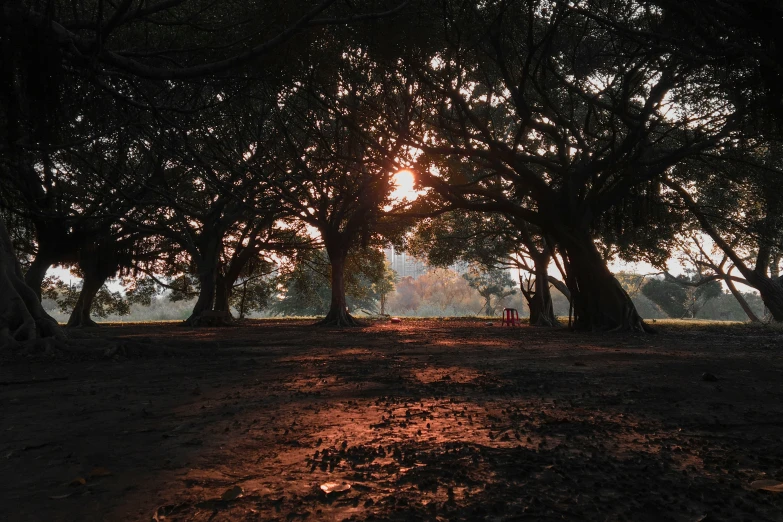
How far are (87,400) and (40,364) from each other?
4334 millimetres

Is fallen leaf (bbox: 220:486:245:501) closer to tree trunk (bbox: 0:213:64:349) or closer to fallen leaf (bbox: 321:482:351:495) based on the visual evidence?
fallen leaf (bbox: 321:482:351:495)

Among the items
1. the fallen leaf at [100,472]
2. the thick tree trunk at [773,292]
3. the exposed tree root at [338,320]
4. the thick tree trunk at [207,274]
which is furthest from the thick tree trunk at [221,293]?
the fallen leaf at [100,472]

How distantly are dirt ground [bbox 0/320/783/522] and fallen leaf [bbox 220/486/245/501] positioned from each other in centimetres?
1

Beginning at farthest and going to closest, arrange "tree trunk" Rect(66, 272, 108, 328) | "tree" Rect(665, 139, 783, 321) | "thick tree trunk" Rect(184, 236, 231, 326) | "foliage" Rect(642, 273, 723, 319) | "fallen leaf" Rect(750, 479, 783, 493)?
"foliage" Rect(642, 273, 723, 319)
"tree trunk" Rect(66, 272, 108, 328)
"thick tree trunk" Rect(184, 236, 231, 326)
"tree" Rect(665, 139, 783, 321)
"fallen leaf" Rect(750, 479, 783, 493)

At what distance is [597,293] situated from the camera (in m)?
18.0

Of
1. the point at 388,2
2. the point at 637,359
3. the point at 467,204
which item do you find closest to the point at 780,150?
the point at 467,204

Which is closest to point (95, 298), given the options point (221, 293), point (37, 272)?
point (221, 293)

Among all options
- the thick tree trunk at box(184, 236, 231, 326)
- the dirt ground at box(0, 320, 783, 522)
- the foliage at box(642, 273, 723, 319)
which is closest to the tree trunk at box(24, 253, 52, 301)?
the thick tree trunk at box(184, 236, 231, 326)

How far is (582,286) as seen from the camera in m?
18.4

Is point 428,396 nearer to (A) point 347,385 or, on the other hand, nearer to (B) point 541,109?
(A) point 347,385

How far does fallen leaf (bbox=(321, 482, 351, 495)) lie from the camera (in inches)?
117

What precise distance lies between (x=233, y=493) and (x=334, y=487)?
50 cm

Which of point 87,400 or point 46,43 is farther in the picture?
point 46,43

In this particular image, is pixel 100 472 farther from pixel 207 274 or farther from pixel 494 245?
pixel 494 245
